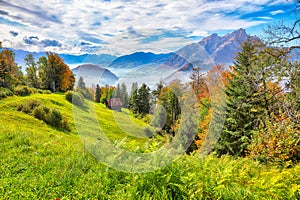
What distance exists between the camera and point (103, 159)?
206 inches

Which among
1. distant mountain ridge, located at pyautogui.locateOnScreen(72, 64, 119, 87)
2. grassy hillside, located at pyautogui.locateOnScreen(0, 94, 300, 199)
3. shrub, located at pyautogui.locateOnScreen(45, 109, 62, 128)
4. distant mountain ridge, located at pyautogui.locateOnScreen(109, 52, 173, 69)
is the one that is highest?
distant mountain ridge, located at pyautogui.locateOnScreen(109, 52, 173, 69)

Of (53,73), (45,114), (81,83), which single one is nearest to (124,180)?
(81,83)

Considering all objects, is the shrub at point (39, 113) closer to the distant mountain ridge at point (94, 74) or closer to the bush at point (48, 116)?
the bush at point (48, 116)

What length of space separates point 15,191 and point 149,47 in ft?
12.4

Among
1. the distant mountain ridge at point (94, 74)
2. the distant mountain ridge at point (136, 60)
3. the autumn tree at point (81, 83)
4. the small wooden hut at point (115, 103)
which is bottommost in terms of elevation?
the small wooden hut at point (115, 103)

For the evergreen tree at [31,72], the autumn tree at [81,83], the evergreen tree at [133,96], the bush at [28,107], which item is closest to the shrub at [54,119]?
the bush at [28,107]

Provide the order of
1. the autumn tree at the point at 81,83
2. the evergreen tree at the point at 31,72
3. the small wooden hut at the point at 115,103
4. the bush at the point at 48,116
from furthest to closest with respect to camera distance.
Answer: the evergreen tree at the point at 31,72 < the bush at the point at 48,116 < the small wooden hut at the point at 115,103 < the autumn tree at the point at 81,83

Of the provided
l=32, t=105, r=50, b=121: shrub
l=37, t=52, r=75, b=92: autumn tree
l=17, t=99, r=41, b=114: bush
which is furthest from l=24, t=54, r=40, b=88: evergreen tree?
l=32, t=105, r=50, b=121: shrub

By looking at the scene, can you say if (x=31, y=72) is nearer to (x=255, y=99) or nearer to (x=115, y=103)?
(x=255, y=99)

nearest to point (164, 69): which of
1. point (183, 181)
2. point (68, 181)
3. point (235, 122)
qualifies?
point (183, 181)

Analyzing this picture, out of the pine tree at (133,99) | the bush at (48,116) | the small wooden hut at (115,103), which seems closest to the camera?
the small wooden hut at (115,103)

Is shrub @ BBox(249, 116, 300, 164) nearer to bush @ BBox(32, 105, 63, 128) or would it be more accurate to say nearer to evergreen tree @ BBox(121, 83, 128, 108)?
evergreen tree @ BBox(121, 83, 128, 108)

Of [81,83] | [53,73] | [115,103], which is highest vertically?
[53,73]

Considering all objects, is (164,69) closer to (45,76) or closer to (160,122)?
(160,122)
